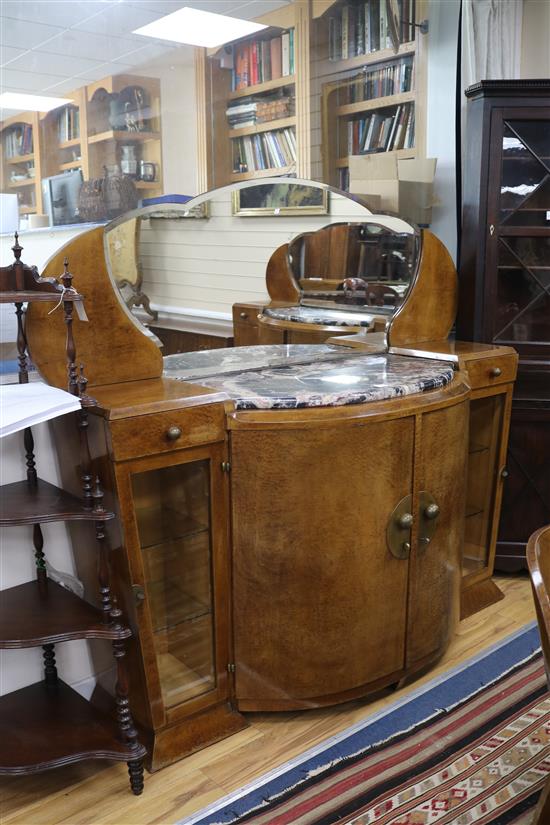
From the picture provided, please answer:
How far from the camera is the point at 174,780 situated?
6.81 ft

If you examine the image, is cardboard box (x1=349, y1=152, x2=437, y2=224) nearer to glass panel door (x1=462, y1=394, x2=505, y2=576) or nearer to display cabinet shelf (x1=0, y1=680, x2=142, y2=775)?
glass panel door (x1=462, y1=394, x2=505, y2=576)

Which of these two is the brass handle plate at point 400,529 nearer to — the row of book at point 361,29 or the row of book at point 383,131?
the row of book at point 383,131

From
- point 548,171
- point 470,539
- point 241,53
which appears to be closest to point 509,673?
point 470,539

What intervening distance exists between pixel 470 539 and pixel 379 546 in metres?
0.88

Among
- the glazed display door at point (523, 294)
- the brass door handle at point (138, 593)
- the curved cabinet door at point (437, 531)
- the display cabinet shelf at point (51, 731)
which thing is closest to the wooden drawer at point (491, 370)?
the glazed display door at point (523, 294)

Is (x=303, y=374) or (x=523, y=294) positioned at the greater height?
(x=523, y=294)

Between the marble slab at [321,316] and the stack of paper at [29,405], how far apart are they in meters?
0.87

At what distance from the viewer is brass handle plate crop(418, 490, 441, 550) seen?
2.37 m

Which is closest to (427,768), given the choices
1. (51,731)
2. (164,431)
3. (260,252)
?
(51,731)

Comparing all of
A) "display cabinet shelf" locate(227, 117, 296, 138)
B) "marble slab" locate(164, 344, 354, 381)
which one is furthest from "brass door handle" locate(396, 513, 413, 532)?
"display cabinet shelf" locate(227, 117, 296, 138)

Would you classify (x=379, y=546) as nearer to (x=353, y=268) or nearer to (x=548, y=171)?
(x=353, y=268)

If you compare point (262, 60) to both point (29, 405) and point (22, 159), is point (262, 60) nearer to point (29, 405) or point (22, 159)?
point (22, 159)

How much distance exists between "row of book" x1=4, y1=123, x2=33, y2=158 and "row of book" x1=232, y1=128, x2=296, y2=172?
60 cm

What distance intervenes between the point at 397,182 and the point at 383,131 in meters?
0.21
